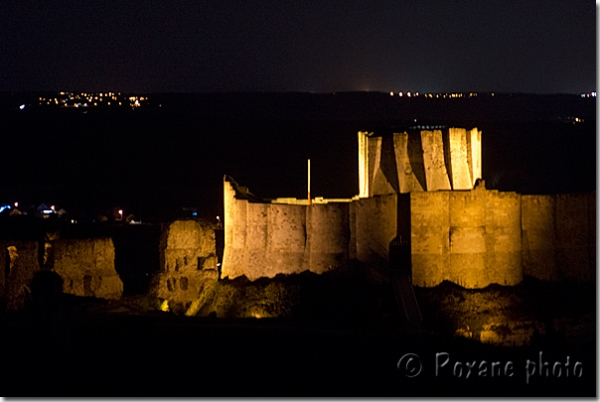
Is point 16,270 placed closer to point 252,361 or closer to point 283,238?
point 283,238

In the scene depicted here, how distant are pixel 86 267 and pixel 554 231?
19.1 m

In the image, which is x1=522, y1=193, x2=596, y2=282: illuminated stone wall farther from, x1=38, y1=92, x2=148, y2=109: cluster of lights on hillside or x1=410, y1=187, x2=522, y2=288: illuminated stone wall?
x1=38, y1=92, x2=148, y2=109: cluster of lights on hillside

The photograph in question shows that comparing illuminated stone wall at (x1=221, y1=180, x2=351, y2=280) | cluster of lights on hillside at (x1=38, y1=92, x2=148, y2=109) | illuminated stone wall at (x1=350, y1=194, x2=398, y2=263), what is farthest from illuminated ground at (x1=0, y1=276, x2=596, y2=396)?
cluster of lights on hillside at (x1=38, y1=92, x2=148, y2=109)

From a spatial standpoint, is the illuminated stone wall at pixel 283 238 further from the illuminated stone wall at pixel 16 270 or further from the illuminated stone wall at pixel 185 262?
the illuminated stone wall at pixel 16 270

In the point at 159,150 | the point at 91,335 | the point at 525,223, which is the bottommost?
the point at 91,335

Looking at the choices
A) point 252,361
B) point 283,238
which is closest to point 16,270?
point 283,238

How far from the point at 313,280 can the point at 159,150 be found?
93929 mm

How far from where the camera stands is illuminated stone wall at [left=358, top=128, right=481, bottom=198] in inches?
1746

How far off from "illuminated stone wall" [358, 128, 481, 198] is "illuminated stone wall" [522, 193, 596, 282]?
545 cm

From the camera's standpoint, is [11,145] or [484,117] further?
[11,145]

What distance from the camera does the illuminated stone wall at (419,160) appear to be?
4434 centimetres

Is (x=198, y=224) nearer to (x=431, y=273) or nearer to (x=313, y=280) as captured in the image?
(x=313, y=280)

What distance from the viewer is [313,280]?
4131 centimetres

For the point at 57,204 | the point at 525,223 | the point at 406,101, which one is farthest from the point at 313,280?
the point at 406,101
